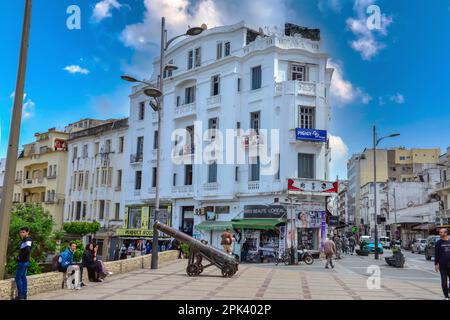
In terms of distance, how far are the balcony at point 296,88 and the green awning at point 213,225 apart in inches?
382

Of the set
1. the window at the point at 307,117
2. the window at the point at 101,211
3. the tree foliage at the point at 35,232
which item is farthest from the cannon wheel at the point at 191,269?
the window at the point at 101,211

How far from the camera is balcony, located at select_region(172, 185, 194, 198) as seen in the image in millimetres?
36281

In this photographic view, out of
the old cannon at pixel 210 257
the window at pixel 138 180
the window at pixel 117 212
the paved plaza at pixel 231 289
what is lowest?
the paved plaza at pixel 231 289

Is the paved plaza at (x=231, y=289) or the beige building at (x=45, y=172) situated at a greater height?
the beige building at (x=45, y=172)

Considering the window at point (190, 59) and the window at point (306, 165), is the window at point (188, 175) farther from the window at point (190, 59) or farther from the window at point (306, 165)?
the window at point (306, 165)

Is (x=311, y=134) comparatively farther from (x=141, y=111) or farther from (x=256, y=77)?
(x=141, y=111)

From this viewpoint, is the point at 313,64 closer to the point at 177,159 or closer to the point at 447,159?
the point at 177,159

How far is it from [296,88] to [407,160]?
194 ft

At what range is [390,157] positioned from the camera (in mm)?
Result: 84125

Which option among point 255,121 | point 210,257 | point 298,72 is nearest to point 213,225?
point 255,121

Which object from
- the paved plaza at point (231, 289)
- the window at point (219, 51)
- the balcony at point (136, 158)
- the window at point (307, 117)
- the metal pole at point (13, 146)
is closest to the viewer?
the metal pole at point (13, 146)

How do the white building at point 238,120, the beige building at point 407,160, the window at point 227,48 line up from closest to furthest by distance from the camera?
the white building at point 238,120 < the window at point 227,48 < the beige building at point 407,160

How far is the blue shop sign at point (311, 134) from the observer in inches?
1216

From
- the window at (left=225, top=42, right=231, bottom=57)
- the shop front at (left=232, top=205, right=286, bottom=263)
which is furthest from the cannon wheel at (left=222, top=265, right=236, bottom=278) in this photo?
the window at (left=225, top=42, right=231, bottom=57)
